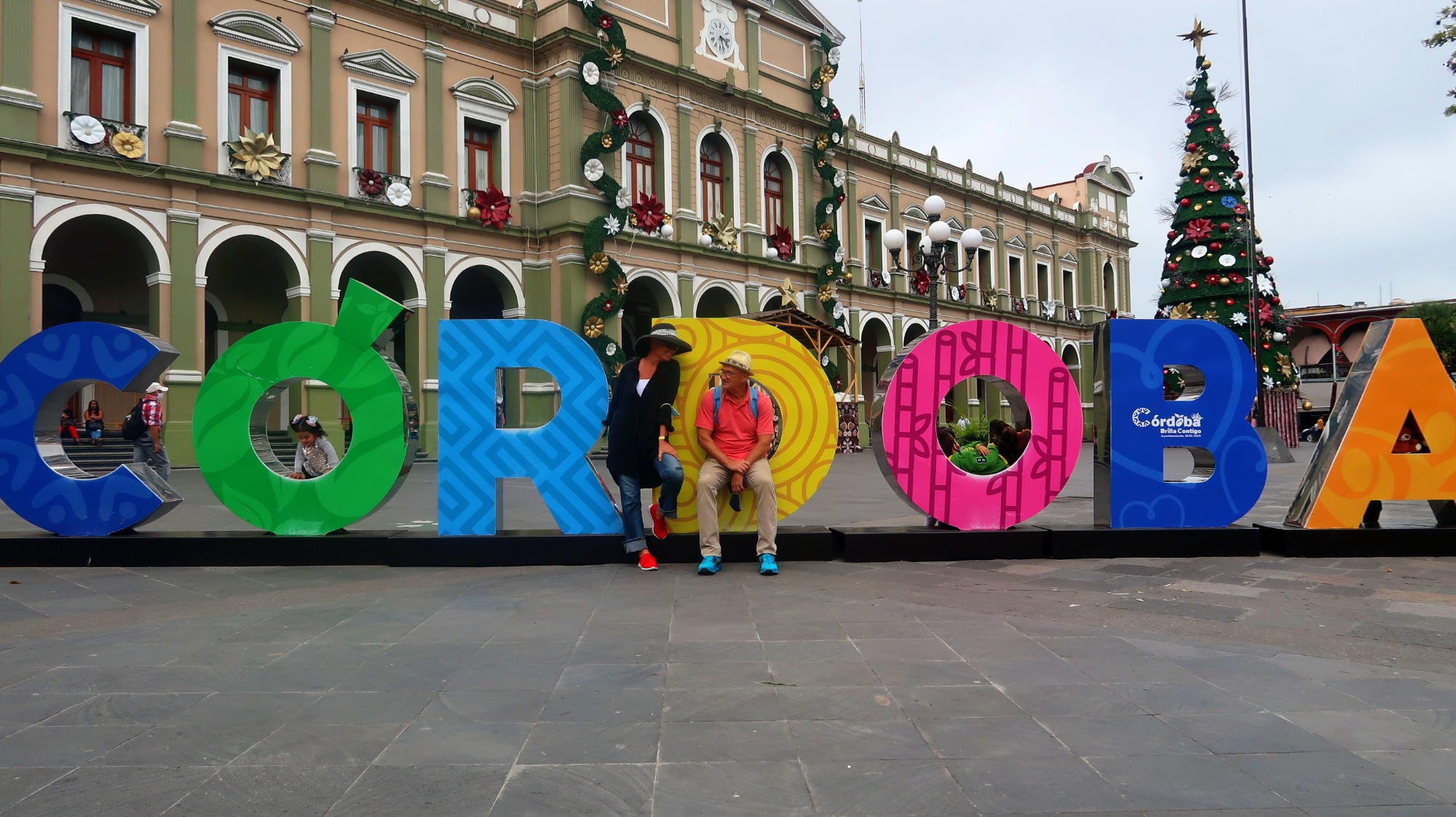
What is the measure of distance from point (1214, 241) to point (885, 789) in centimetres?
2018

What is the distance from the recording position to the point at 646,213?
21828 millimetres

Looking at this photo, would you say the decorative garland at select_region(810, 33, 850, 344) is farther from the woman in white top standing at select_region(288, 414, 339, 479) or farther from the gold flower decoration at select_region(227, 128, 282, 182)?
the woman in white top standing at select_region(288, 414, 339, 479)

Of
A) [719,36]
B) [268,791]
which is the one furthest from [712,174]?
[268,791]

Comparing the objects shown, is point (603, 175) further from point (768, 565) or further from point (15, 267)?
point (768, 565)

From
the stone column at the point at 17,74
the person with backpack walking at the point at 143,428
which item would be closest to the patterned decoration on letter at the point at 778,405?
the person with backpack walking at the point at 143,428

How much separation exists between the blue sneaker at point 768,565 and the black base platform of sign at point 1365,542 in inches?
146

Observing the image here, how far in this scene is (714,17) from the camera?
23703 mm

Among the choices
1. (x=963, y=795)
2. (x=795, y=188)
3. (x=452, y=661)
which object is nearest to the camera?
(x=963, y=795)

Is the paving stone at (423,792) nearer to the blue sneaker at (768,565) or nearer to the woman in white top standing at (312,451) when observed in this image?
the blue sneaker at (768,565)

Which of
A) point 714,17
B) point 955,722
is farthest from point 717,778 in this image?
point 714,17

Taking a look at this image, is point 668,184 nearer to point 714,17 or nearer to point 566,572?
point 714,17

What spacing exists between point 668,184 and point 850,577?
18282 millimetres

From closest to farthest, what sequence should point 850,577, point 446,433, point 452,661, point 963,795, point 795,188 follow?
1. point 963,795
2. point 452,661
3. point 850,577
4. point 446,433
5. point 795,188

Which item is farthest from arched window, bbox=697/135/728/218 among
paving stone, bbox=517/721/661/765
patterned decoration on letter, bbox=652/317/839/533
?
paving stone, bbox=517/721/661/765
